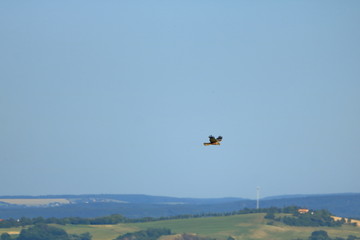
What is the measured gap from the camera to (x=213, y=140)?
323ft
